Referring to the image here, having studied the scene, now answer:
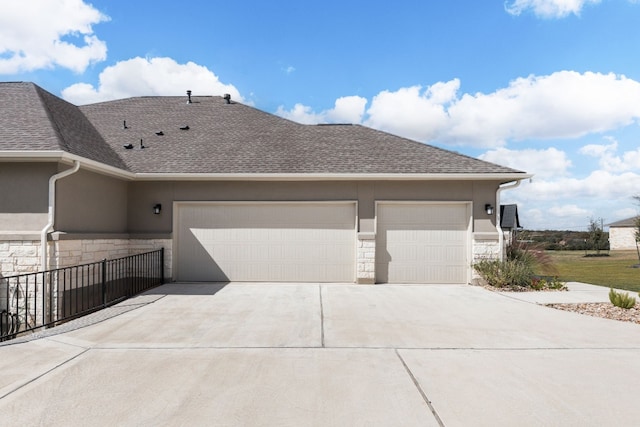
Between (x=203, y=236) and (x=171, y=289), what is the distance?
6.08 ft

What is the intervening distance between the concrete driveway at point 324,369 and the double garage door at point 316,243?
10.6 ft

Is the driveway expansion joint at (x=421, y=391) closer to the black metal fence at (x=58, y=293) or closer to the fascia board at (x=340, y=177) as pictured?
the black metal fence at (x=58, y=293)

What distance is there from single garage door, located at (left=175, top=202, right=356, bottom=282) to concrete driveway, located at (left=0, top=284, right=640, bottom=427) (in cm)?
324

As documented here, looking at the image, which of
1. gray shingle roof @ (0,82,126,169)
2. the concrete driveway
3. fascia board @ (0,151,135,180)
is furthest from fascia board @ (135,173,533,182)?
the concrete driveway

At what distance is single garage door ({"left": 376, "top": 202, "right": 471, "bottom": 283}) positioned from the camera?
1042 cm

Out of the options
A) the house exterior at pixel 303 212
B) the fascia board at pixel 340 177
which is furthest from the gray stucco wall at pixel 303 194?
the fascia board at pixel 340 177

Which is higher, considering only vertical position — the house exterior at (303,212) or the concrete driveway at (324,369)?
the house exterior at (303,212)

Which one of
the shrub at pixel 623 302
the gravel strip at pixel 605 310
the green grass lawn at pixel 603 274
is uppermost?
the shrub at pixel 623 302

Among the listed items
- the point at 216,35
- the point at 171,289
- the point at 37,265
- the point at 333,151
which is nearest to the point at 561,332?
the point at 333,151

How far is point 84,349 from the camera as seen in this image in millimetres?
4879

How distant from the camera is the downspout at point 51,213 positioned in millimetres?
7449

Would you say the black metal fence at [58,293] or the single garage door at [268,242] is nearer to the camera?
the black metal fence at [58,293]

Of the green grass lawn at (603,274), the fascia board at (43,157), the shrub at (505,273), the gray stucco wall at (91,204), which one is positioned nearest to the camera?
the fascia board at (43,157)

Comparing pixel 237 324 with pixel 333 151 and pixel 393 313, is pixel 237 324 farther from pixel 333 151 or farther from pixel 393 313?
pixel 333 151
